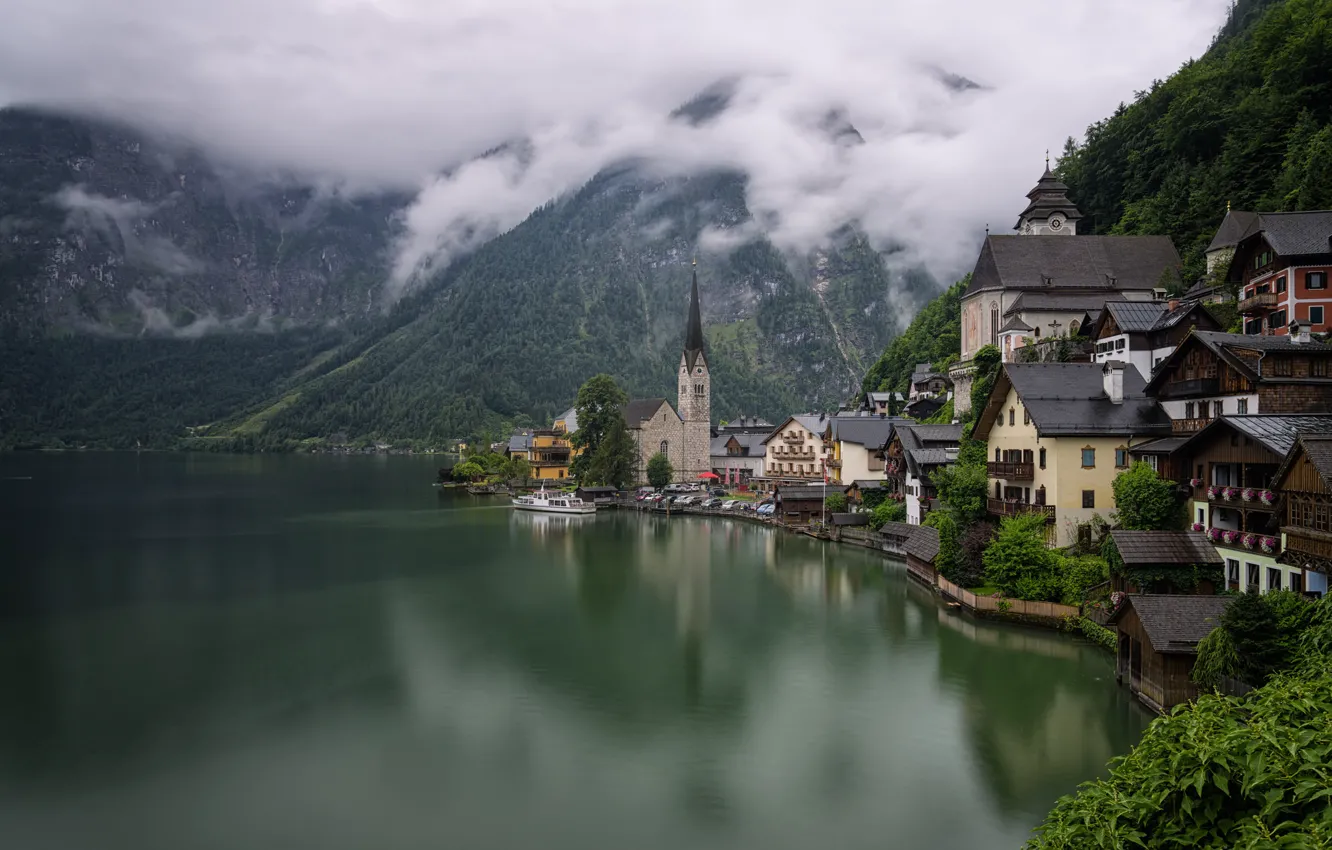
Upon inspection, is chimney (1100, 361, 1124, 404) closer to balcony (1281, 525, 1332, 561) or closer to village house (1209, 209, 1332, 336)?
village house (1209, 209, 1332, 336)

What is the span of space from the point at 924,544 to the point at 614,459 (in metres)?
48.2

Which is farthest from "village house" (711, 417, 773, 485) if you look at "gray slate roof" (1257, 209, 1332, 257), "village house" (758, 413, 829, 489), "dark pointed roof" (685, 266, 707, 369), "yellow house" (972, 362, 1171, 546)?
"gray slate roof" (1257, 209, 1332, 257)

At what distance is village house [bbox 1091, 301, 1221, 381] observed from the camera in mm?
34812

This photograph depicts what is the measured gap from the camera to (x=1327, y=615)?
15188 millimetres

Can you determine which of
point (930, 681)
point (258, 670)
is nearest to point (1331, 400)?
point (930, 681)

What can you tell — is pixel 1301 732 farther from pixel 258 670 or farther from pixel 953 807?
pixel 258 670

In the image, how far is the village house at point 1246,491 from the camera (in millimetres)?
20812

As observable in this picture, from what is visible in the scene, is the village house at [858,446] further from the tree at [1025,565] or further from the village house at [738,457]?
the tree at [1025,565]

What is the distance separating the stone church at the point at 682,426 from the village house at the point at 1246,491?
67602 millimetres

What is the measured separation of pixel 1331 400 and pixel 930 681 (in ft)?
43.2

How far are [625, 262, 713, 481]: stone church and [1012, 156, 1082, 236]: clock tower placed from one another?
39452mm

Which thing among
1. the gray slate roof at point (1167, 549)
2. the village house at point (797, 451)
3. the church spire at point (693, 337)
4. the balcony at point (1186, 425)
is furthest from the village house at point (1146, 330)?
the church spire at point (693, 337)

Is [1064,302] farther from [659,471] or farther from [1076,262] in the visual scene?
[659,471]

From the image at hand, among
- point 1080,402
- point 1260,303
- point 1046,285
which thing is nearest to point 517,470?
point 1046,285
